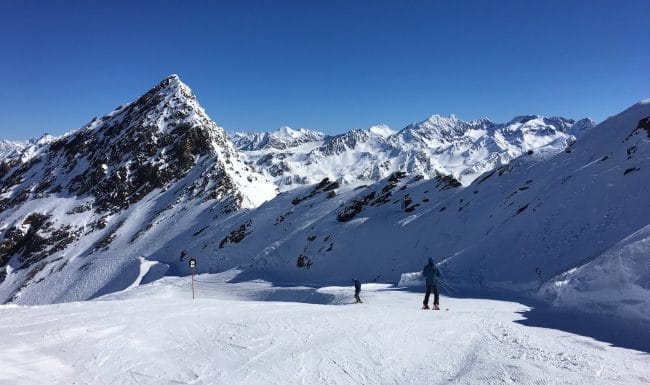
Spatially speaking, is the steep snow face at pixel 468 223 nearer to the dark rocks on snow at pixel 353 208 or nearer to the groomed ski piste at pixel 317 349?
the dark rocks on snow at pixel 353 208

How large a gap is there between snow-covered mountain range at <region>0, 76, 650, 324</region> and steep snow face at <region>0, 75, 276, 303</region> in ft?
1.05

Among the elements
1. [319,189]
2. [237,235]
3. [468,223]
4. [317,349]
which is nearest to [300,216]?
[319,189]

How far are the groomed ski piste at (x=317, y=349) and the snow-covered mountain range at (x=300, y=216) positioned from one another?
3.35m

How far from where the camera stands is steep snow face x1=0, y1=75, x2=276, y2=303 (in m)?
62.1

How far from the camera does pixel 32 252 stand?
72.2 metres

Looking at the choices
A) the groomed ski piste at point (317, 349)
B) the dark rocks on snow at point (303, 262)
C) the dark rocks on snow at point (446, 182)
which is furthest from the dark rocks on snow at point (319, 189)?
the groomed ski piste at point (317, 349)

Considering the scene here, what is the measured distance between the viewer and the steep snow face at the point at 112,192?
6212 cm

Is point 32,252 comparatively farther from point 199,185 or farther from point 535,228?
point 535,228

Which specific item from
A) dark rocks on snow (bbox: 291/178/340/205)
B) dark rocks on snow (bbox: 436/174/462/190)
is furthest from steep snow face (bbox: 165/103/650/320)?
dark rocks on snow (bbox: 291/178/340/205)

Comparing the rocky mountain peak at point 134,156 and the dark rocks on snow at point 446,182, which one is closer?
the dark rocks on snow at point 446,182

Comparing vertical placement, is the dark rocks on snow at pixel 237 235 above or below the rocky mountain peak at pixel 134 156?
below

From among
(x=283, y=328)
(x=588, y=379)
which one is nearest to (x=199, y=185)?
(x=283, y=328)

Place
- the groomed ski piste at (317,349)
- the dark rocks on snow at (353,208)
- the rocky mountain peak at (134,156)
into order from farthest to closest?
1. the rocky mountain peak at (134,156)
2. the dark rocks on snow at (353,208)
3. the groomed ski piste at (317,349)

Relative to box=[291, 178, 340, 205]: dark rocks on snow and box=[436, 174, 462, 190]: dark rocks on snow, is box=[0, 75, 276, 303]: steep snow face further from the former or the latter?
box=[436, 174, 462, 190]: dark rocks on snow
